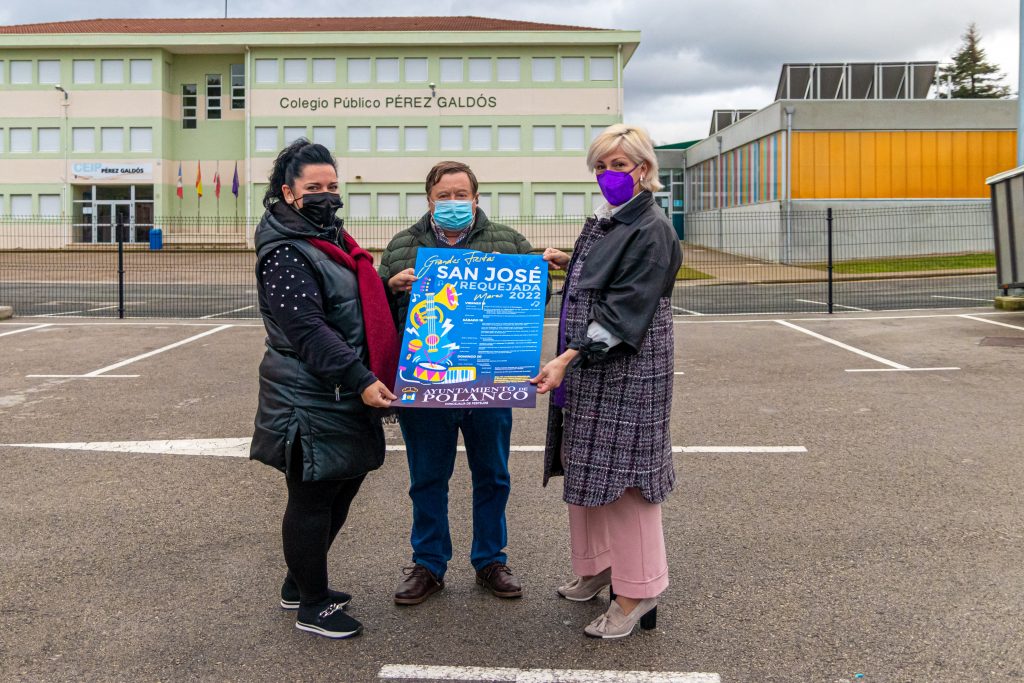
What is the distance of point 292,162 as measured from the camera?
3717mm

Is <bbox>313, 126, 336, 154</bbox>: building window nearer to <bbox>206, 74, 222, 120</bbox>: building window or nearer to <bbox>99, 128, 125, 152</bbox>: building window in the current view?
<bbox>206, 74, 222, 120</bbox>: building window

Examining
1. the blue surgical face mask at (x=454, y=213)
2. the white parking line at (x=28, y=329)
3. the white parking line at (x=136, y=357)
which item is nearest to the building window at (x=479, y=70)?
the white parking line at (x=136, y=357)

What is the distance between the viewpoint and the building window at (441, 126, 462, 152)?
1884 inches

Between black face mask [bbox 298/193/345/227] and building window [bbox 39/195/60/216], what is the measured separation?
4969 centimetres

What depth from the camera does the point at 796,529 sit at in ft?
16.9

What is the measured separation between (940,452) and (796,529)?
214 centimetres

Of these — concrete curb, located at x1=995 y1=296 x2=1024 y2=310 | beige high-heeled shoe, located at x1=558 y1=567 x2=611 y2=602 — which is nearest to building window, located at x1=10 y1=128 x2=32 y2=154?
concrete curb, located at x1=995 y1=296 x2=1024 y2=310

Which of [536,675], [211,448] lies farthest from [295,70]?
[536,675]

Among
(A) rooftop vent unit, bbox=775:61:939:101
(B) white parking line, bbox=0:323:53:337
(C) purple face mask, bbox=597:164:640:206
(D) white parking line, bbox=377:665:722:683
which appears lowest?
(D) white parking line, bbox=377:665:722:683

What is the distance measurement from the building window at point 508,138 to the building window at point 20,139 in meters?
22.3

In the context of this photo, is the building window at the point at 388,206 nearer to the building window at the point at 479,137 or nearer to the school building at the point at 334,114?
the school building at the point at 334,114

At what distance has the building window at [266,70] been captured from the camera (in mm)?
48531

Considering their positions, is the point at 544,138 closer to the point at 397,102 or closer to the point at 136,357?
the point at 397,102

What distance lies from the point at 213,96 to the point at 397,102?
972cm
